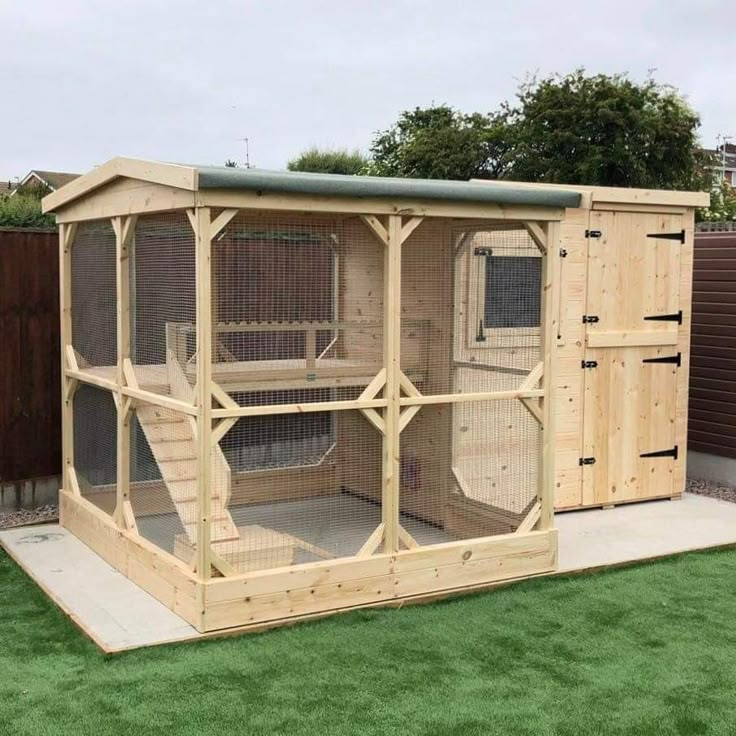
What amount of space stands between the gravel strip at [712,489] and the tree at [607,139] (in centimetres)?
1734

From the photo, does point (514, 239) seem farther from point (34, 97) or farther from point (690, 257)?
point (34, 97)

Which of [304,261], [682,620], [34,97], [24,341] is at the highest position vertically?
[34,97]

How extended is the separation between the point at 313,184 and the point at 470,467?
1868 mm

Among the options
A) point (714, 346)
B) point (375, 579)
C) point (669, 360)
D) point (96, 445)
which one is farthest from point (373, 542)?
point (714, 346)

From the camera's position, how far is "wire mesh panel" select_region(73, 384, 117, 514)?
18.0 ft

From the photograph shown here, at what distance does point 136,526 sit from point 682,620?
8.88 ft

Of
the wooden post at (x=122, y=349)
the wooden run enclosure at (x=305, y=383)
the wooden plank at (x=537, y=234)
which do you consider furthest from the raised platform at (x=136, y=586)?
the wooden plank at (x=537, y=234)

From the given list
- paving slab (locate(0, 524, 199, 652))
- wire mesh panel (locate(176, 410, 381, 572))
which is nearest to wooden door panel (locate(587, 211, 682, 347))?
wire mesh panel (locate(176, 410, 381, 572))

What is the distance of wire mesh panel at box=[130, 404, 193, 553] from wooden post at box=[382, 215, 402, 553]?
913 millimetres

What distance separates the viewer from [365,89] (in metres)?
28.2

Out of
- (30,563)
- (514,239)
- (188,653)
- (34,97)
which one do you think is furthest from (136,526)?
(34,97)

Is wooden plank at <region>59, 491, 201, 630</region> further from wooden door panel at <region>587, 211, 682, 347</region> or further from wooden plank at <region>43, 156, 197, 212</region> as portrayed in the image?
wooden door panel at <region>587, 211, 682, 347</region>

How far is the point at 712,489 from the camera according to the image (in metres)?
7.46

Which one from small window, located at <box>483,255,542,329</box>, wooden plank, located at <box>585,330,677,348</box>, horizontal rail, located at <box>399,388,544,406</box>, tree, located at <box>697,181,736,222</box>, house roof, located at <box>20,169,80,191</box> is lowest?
horizontal rail, located at <box>399,388,544,406</box>
